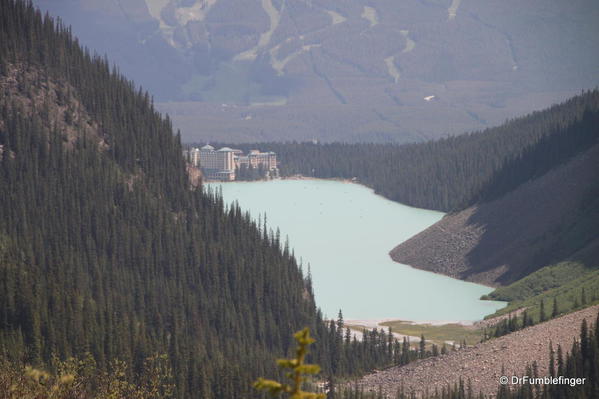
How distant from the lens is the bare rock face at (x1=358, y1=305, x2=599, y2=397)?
2872 inches

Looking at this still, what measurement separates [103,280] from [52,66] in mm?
38872

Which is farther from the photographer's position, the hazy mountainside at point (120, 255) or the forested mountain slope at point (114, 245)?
the forested mountain slope at point (114, 245)

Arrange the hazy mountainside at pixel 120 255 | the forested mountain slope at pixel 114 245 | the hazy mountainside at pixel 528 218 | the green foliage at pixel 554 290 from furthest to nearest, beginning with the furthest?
the hazy mountainside at pixel 528 218
the green foliage at pixel 554 290
the forested mountain slope at pixel 114 245
the hazy mountainside at pixel 120 255

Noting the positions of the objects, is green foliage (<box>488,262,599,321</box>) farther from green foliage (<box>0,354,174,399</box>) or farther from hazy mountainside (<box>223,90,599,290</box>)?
green foliage (<box>0,354,174,399</box>)

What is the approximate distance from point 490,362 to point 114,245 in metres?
49.8

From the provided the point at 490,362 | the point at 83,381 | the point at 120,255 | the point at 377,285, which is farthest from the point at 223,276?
the point at 83,381

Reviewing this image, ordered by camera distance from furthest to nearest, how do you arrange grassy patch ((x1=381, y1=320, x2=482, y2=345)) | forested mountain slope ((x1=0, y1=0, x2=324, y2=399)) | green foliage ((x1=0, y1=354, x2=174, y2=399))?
grassy patch ((x1=381, y1=320, x2=482, y2=345)), forested mountain slope ((x1=0, y1=0, x2=324, y2=399)), green foliage ((x1=0, y1=354, x2=174, y2=399))

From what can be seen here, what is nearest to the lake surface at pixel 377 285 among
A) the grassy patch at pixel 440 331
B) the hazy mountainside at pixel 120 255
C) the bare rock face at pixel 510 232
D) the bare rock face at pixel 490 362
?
the bare rock face at pixel 510 232

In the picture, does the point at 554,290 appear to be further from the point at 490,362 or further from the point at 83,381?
the point at 83,381

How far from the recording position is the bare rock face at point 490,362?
72.9 m

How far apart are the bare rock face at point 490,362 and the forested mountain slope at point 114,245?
1142 centimetres

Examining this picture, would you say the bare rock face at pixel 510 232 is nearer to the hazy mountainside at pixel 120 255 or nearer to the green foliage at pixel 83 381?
the hazy mountainside at pixel 120 255

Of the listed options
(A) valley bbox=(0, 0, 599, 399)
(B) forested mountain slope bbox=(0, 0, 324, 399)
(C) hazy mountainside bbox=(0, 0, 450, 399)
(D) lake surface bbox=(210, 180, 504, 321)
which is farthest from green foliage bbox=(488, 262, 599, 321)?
(B) forested mountain slope bbox=(0, 0, 324, 399)

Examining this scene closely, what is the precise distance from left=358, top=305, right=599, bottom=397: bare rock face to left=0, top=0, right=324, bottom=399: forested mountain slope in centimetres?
1142
